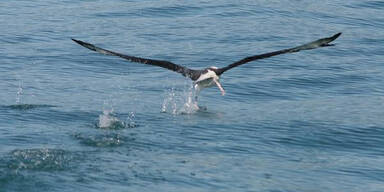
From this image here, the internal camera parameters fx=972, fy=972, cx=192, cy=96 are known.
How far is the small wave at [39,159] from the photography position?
23.4m

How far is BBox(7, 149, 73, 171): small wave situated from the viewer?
76.7 ft

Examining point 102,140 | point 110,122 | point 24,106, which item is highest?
point 24,106

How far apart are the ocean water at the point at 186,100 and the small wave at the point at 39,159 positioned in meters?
0.05

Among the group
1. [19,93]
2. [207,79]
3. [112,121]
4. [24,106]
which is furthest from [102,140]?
[19,93]

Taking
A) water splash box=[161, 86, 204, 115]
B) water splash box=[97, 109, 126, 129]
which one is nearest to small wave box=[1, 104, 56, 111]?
water splash box=[97, 109, 126, 129]

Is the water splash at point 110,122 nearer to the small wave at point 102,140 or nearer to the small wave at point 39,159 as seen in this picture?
the small wave at point 102,140

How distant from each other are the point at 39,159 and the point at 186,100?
873cm

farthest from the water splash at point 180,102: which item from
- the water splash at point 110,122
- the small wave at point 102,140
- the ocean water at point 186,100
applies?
the small wave at point 102,140

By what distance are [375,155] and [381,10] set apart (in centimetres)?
2476

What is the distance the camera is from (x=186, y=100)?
105ft

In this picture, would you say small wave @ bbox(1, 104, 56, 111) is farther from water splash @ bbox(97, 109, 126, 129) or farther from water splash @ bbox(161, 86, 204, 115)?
water splash @ bbox(161, 86, 204, 115)

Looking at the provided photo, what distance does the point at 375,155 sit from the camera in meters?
26.9

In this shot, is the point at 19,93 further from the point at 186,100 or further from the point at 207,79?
the point at 207,79

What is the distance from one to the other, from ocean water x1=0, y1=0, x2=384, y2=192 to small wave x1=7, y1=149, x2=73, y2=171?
0.05 m
